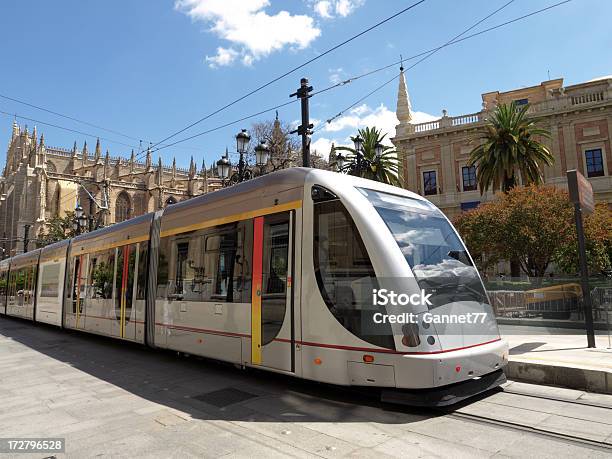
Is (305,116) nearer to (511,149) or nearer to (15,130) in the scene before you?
(511,149)

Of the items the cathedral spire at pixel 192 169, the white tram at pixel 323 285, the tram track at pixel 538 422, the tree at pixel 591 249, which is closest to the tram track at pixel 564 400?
the tram track at pixel 538 422

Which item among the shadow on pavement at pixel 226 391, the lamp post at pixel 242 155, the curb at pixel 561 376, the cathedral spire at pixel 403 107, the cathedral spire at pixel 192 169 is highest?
the cathedral spire at pixel 192 169

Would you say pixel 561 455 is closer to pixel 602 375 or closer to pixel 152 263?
pixel 602 375

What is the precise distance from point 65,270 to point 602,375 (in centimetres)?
1479

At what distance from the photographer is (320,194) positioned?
6.05m

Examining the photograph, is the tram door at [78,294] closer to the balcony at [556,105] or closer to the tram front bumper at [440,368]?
the tram front bumper at [440,368]

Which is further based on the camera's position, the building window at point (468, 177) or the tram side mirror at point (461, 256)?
the building window at point (468, 177)

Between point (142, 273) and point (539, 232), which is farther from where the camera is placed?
point (539, 232)

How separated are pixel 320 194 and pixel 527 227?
56.2 feet

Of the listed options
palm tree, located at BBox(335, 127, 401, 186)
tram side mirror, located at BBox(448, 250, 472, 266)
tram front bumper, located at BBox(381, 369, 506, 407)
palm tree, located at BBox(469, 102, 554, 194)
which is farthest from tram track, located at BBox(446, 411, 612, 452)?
palm tree, located at BBox(469, 102, 554, 194)

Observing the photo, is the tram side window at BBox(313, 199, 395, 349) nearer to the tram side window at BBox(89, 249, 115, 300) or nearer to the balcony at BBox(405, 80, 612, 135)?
the tram side window at BBox(89, 249, 115, 300)

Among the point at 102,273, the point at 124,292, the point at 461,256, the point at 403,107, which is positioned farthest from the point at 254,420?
the point at 403,107

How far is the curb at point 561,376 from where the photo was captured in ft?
20.3

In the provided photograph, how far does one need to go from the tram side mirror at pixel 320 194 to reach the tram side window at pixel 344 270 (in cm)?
6
